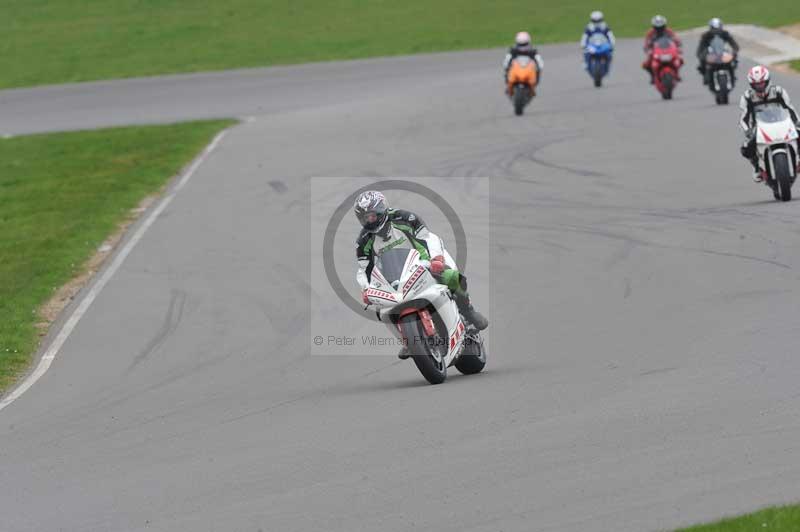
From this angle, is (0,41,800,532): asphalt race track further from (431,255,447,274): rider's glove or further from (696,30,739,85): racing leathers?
(696,30,739,85): racing leathers

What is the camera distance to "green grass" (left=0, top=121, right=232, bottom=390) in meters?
18.0

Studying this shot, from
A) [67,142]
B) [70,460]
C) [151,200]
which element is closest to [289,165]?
[151,200]

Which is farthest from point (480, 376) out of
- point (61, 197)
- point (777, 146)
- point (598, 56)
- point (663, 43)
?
point (598, 56)

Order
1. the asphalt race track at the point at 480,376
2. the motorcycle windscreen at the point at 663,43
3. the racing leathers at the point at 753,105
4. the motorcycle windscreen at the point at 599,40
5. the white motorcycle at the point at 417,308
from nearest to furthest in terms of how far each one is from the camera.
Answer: the asphalt race track at the point at 480,376 < the white motorcycle at the point at 417,308 < the racing leathers at the point at 753,105 < the motorcycle windscreen at the point at 663,43 < the motorcycle windscreen at the point at 599,40

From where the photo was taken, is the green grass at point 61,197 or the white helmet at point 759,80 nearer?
the green grass at point 61,197

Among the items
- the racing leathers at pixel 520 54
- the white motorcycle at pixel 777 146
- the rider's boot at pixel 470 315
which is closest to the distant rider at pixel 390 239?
the rider's boot at pixel 470 315

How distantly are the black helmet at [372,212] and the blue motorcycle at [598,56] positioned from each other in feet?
79.0

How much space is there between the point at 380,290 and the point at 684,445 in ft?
11.1


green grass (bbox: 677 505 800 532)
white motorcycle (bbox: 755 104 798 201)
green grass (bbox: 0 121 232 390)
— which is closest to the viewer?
green grass (bbox: 677 505 800 532)

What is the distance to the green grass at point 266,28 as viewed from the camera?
49.2 m

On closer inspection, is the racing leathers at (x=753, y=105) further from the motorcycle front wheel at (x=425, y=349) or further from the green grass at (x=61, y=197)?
the green grass at (x=61, y=197)

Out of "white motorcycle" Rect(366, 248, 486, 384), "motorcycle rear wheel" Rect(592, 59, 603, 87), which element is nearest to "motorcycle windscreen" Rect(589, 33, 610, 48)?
"motorcycle rear wheel" Rect(592, 59, 603, 87)

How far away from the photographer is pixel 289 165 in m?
27.1

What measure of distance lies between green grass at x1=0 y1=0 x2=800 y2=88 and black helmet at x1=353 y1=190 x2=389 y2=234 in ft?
120
